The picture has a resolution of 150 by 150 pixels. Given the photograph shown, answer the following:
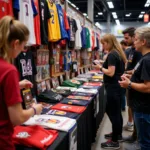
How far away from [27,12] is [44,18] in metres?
0.50

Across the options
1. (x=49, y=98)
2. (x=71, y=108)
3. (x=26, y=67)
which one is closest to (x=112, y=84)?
(x=71, y=108)

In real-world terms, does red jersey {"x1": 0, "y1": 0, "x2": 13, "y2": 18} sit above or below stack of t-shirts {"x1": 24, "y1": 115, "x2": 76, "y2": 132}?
above

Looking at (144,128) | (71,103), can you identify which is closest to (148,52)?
(144,128)

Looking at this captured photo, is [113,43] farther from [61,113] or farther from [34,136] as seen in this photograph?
[34,136]

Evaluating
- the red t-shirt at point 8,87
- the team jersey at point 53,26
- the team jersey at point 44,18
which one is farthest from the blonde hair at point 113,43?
the red t-shirt at point 8,87

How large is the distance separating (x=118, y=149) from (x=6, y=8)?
2458 mm

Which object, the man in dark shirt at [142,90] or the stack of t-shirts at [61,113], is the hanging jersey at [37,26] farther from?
the man in dark shirt at [142,90]

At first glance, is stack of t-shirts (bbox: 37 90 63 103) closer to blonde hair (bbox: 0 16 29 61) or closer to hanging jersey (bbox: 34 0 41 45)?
hanging jersey (bbox: 34 0 41 45)

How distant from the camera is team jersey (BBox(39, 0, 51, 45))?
263 cm

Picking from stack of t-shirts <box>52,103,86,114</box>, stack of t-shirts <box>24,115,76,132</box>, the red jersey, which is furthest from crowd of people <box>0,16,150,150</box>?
the red jersey

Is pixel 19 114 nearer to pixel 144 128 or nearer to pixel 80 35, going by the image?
pixel 144 128

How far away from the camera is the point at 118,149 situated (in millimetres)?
3082

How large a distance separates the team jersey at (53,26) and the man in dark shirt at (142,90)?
1297 millimetres

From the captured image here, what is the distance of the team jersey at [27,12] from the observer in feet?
6.95
